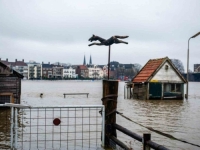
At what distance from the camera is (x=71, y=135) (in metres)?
12.1

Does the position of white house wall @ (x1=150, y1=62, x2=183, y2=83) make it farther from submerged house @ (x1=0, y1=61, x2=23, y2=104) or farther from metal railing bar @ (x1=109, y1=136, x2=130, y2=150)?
metal railing bar @ (x1=109, y1=136, x2=130, y2=150)

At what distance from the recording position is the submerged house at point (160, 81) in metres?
37.2

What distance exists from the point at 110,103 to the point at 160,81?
96.9 ft

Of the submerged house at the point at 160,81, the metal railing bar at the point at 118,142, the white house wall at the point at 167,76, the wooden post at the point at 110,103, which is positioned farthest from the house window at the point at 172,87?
the metal railing bar at the point at 118,142

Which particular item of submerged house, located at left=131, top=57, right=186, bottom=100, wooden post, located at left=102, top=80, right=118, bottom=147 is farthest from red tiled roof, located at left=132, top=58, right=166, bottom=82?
wooden post, located at left=102, top=80, right=118, bottom=147

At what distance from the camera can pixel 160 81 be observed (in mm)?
37406

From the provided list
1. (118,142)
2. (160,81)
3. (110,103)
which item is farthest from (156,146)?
(160,81)

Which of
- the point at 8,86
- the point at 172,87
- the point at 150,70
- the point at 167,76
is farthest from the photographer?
the point at 172,87

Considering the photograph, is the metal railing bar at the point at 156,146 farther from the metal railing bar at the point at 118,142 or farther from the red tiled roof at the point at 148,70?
the red tiled roof at the point at 148,70

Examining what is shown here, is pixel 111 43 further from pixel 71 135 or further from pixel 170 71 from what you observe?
pixel 170 71

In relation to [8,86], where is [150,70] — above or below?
above

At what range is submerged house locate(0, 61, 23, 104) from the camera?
22141 millimetres

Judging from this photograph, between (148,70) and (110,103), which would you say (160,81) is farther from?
(110,103)

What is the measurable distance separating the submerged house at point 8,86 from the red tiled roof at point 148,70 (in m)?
18.1
